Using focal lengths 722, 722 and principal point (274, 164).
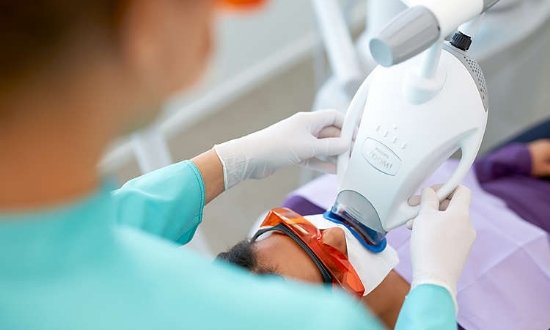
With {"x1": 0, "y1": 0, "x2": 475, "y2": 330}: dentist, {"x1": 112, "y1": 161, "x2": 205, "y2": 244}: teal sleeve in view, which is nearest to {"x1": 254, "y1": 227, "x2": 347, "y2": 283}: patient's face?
{"x1": 112, "y1": 161, "x2": 205, "y2": 244}: teal sleeve

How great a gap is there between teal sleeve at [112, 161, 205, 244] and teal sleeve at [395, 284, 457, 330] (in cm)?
36

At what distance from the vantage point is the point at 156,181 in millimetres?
1098

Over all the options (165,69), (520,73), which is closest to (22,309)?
(165,69)

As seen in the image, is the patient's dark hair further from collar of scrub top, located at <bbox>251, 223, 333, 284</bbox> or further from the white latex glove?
the white latex glove

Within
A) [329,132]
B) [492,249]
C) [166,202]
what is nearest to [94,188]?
[166,202]

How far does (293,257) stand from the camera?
112 centimetres

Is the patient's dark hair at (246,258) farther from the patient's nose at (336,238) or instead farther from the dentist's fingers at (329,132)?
the dentist's fingers at (329,132)

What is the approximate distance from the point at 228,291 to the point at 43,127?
22cm

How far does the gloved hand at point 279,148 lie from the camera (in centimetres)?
116

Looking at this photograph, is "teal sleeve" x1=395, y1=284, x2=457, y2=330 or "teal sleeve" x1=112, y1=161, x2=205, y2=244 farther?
"teal sleeve" x1=112, y1=161, x2=205, y2=244

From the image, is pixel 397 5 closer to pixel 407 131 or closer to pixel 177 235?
pixel 407 131

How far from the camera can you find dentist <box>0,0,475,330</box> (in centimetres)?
50

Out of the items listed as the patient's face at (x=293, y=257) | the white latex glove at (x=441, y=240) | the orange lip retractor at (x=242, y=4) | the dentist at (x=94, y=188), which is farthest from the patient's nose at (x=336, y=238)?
the orange lip retractor at (x=242, y=4)

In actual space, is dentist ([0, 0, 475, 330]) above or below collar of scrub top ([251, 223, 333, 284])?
above
